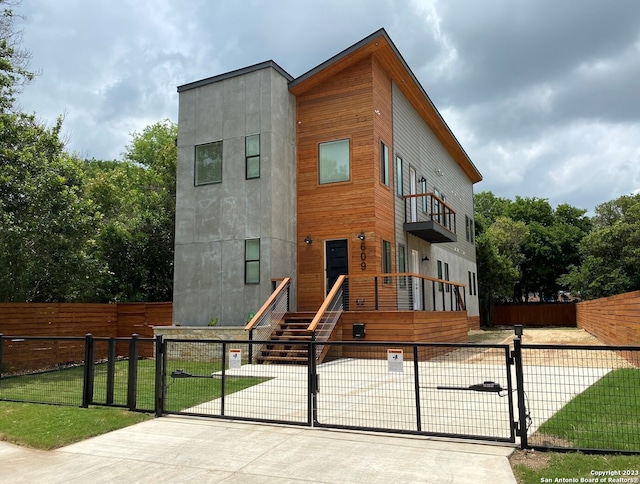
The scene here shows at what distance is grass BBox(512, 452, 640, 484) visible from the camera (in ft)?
13.9

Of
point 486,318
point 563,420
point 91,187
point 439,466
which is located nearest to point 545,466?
point 439,466

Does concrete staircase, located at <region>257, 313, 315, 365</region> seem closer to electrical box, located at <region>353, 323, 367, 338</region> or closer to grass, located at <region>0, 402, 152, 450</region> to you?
electrical box, located at <region>353, 323, 367, 338</region>

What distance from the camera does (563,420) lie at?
605cm

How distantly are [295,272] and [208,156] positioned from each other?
189 inches

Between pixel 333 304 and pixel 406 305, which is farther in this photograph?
pixel 406 305

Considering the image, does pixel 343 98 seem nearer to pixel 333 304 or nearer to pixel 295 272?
pixel 295 272

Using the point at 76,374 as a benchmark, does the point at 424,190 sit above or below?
above

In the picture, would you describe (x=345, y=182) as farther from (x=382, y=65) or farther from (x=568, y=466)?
(x=568, y=466)

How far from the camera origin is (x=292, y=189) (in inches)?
643

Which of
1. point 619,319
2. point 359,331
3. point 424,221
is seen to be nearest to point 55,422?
point 359,331

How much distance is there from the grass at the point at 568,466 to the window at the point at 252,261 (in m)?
11.0

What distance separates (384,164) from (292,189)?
311 centimetres

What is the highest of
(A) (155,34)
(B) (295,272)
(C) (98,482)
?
(A) (155,34)

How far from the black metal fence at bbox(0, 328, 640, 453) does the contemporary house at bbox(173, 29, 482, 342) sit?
6383 millimetres
